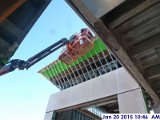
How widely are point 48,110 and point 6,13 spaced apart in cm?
765

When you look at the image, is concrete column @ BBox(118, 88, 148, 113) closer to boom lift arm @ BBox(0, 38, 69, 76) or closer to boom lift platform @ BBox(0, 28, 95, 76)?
boom lift platform @ BBox(0, 28, 95, 76)

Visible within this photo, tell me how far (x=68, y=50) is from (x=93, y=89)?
3246 mm

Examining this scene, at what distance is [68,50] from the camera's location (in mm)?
9445

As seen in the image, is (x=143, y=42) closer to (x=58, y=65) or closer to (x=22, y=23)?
(x=22, y=23)

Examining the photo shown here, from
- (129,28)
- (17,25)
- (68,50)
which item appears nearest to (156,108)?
(129,28)

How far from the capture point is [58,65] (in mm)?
11969

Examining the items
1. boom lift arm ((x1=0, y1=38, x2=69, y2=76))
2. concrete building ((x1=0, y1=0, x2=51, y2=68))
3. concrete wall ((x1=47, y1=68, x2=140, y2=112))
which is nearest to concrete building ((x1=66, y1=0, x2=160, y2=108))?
concrete building ((x1=0, y1=0, x2=51, y2=68))

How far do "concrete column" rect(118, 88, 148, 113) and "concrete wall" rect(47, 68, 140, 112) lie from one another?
18cm

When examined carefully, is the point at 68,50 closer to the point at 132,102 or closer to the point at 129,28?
the point at 132,102

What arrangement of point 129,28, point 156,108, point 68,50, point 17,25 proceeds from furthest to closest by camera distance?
point 68,50
point 156,108
point 129,28
point 17,25

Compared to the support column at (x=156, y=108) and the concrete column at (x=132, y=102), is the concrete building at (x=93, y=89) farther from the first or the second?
the support column at (x=156, y=108)

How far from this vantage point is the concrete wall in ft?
19.8

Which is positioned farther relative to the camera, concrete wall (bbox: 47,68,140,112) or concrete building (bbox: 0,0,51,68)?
concrete wall (bbox: 47,68,140,112)

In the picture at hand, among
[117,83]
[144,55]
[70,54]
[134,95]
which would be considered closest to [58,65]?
[70,54]
